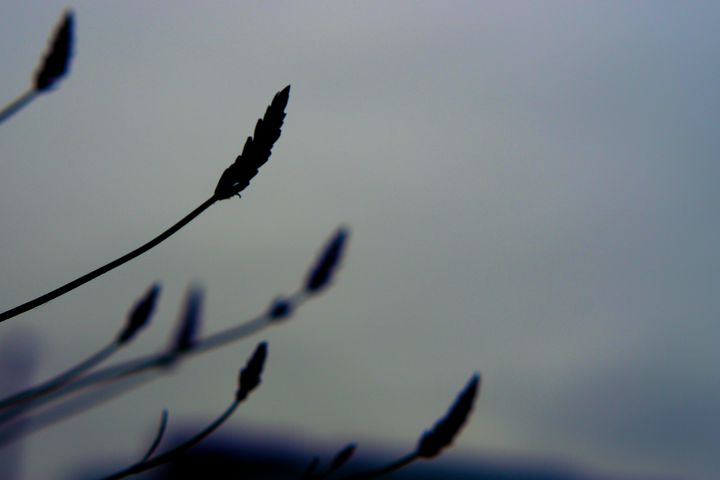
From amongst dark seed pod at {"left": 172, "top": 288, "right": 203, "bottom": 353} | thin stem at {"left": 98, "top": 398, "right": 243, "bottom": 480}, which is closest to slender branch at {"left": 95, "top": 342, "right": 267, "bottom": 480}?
thin stem at {"left": 98, "top": 398, "right": 243, "bottom": 480}

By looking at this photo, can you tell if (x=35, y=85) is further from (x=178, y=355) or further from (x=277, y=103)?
(x=178, y=355)

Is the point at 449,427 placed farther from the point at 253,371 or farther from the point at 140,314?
the point at 140,314

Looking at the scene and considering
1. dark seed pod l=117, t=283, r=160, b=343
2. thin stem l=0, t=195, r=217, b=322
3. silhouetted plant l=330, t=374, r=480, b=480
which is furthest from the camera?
dark seed pod l=117, t=283, r=160, b=343

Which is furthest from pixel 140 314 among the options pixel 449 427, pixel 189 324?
pixel 449 427

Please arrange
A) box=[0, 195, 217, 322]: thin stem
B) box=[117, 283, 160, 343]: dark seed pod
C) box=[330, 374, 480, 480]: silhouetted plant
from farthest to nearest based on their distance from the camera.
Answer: box=[117, 283, 160, 343]: dark seed pod → box=[330, 374, 480, 480]: silhouetted plant → box=[0, 195, 217, 322]: thin stem

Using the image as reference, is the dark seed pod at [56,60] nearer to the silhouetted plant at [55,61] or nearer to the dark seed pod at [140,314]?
the silhouetted plant at [55,61]

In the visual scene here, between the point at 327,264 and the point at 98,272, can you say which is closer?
the point at 98,272

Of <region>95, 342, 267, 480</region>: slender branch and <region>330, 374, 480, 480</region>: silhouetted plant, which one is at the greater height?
<region>95, 342, 267, 480</region>: slender branch

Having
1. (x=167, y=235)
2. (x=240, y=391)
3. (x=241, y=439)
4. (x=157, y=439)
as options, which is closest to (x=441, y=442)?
(x=240, y=391)

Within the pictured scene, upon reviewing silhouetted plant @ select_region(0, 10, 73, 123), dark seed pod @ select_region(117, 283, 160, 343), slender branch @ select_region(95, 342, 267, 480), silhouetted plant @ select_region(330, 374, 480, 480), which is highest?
silhouetted plant @ select_region(0, 10, 73, 123)

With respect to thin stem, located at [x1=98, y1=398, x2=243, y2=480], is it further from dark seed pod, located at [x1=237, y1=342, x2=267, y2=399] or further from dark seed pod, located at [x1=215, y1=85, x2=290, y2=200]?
dark seed pod, located at [x1=215, y1=85, x2=290, y2=200]

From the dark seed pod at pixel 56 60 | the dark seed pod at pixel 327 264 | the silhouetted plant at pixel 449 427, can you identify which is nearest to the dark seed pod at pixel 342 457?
the silhouetted plant at pixel 449 427
